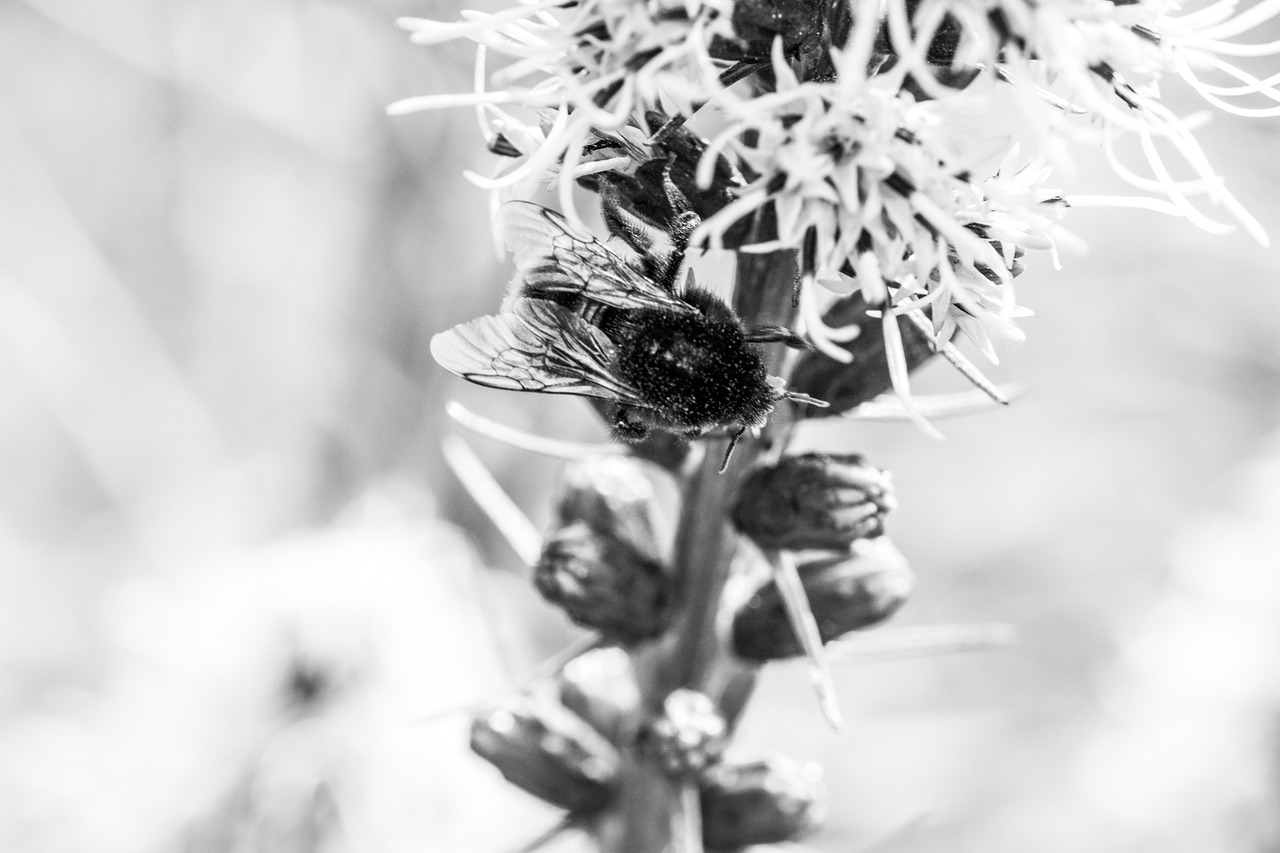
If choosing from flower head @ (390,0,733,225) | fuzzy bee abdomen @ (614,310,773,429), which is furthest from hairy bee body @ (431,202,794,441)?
flower head @ (390,0,733,225)

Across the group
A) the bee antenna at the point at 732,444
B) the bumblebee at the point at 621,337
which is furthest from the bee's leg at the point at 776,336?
the bee antenna at the point at 732,444

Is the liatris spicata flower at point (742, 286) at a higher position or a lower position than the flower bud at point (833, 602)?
higher

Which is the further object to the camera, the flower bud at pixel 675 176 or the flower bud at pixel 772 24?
the flower bud at pixel 675 176

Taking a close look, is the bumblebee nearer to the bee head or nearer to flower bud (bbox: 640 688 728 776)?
the bee head

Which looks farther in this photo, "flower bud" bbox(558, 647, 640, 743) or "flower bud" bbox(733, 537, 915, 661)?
"flower bud" bbox(558, 647, 640, 743)

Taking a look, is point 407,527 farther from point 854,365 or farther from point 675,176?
point 675,176

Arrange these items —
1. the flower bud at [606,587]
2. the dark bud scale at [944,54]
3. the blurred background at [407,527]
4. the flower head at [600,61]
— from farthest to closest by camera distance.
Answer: the blurred background at [407,527] → the flower bud at [606,587] → the dark bud scale at [944,54] → the flower head at [600,61]

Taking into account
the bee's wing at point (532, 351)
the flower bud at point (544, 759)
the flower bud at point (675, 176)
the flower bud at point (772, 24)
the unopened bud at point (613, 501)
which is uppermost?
the flower bud at point (772, 24)

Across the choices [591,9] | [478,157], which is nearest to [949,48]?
[591,9]

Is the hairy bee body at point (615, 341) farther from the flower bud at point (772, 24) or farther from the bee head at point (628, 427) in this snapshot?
the flower bud at point (772, 24)
